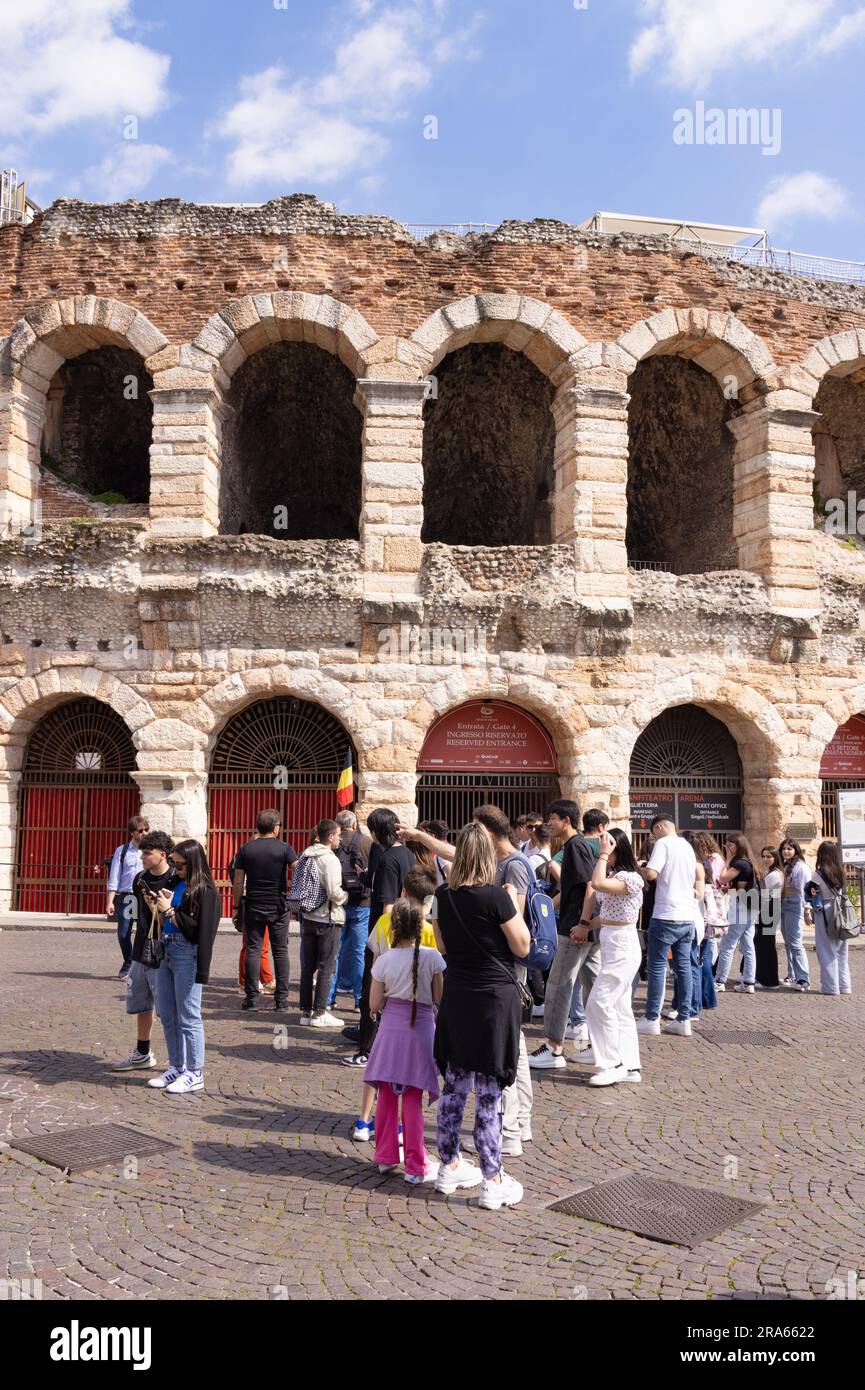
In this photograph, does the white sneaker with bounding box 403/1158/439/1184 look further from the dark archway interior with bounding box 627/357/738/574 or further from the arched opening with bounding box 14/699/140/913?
the dark archway interior with bounding box 627/357/738/574

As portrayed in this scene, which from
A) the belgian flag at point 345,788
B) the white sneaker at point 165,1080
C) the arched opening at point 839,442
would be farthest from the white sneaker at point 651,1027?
the arched opening at point 839,442

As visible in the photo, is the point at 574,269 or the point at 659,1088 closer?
the point at 659,1088

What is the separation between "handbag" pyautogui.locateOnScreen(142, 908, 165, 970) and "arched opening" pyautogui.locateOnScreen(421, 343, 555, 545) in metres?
12.6

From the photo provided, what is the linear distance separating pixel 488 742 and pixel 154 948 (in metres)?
8.83

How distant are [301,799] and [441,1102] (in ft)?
32.3

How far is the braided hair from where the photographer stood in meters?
4.88

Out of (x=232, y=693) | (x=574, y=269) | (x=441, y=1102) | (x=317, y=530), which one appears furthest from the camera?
(x=317, y=530)

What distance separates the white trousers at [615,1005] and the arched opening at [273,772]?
25.9ft

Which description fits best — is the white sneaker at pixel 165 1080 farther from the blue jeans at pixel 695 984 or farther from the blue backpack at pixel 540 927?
the blue jeans at pixel 695 984

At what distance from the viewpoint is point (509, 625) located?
1427cm

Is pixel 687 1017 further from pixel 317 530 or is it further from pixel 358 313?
pixel 317 530

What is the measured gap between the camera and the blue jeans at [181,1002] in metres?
6.14

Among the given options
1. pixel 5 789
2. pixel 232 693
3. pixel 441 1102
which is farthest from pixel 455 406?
pixel 441 1102

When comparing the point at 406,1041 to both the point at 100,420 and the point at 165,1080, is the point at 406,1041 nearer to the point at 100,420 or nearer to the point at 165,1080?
the point at 165,1080
